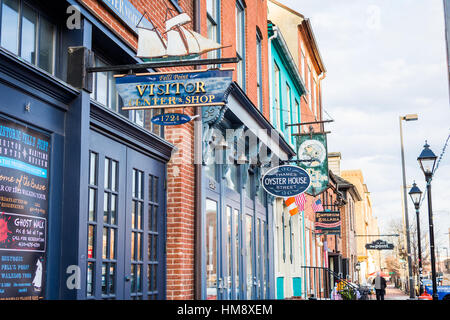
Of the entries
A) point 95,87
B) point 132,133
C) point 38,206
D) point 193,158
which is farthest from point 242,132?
point 38,206

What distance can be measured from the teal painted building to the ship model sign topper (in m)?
9.52

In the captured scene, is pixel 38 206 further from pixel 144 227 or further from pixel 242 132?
pixel 242 132

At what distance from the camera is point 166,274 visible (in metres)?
9.25

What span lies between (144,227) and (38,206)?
8.88 feet

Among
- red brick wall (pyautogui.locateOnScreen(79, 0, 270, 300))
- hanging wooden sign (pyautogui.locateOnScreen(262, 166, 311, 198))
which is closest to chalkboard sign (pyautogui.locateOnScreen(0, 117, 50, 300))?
red brick wall (pyautogui.locateOnScreen(79, 0, 270, 300))

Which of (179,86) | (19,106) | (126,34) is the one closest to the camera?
(19,106)

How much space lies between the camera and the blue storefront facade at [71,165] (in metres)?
5.69

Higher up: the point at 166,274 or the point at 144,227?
the point at 144,227

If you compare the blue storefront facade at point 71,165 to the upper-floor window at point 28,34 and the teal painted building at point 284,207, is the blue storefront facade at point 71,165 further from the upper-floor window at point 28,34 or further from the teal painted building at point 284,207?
the teal painted building at point 284,207

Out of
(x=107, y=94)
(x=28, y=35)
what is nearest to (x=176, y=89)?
(x=107, y=94)

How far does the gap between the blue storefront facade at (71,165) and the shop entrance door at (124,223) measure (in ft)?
0.04

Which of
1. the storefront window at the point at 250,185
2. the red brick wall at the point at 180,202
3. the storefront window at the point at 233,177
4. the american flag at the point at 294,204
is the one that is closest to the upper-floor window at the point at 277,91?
the american flag at the point at 294,204

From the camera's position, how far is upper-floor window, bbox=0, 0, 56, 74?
576 centimetres

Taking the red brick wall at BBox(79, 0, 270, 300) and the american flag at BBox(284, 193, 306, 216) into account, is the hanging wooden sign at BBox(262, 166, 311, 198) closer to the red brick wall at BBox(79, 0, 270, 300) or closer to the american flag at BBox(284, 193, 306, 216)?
the american flag at BBox(284, 193, 306, 216)
